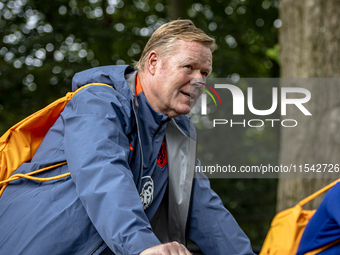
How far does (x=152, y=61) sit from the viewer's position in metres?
1.88

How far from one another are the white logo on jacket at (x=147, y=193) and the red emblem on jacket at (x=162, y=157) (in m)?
0.13

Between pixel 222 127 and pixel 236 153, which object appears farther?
pixel 222 127

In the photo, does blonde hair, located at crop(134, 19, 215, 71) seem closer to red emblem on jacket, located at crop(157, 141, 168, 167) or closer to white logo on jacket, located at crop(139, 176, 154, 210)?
red emblem on jacket, located at crop(157, 141, 168, 167)

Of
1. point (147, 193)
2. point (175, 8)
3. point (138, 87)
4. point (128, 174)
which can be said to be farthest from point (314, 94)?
point (175, 8)

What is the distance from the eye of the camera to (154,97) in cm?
184

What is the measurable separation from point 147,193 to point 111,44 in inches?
212

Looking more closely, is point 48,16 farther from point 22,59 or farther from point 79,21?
point 22,59

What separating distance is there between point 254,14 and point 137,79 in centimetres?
599

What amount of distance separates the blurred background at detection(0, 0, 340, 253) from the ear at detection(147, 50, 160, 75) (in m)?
3.36

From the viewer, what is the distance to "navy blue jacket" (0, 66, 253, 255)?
3.88 feet

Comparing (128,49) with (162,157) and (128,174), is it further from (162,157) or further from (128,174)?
(128,174)

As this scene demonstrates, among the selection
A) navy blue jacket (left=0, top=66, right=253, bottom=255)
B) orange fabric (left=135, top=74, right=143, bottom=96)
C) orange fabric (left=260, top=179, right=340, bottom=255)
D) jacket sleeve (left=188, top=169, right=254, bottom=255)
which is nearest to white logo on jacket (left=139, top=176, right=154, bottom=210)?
navy blue jacket (left=0, top=66, right=253, bottom=255)

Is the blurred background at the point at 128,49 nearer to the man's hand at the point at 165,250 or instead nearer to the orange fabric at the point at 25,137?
the orange fabric at the point at 25,137

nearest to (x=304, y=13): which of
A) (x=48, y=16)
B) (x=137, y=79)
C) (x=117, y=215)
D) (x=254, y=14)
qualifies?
(x=137, y=79)
